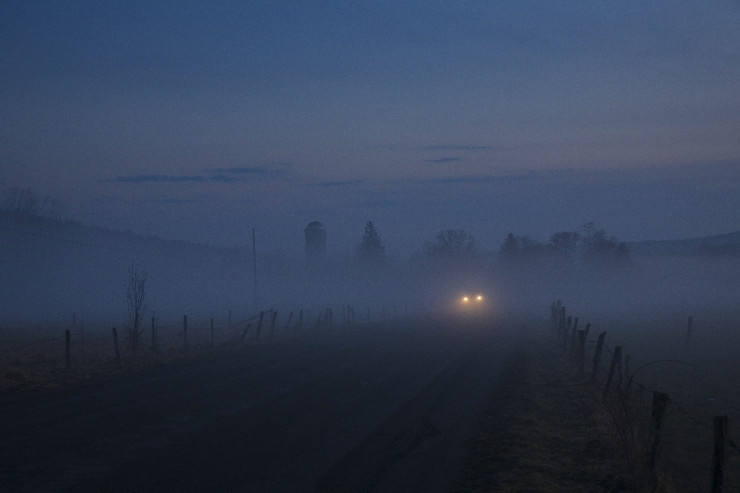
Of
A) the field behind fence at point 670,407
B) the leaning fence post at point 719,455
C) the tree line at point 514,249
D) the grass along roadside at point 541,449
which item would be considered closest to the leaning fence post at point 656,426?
the field behind fence at point 670,407

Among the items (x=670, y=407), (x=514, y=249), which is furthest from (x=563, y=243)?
(x=670, y=407)

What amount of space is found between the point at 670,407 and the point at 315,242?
103 meters

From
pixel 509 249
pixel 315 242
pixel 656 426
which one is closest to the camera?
pixel 656 426

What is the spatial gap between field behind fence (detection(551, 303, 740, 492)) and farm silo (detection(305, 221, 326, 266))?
8362 centimetres

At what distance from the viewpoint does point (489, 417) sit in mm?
13375

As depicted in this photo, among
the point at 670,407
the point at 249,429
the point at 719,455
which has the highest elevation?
the point at 719,455

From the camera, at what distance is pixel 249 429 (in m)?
11.8

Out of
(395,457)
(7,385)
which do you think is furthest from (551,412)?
(7,385)

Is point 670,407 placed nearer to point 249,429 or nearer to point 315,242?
point 249,429

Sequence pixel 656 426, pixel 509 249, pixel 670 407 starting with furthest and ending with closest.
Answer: pixel 509 249, pixel 670 407, pixel 656 426

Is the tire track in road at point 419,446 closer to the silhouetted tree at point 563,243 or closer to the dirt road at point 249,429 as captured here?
the dirt road at point 249,429

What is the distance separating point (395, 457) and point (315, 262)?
109755mm

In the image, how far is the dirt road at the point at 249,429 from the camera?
8.79 m

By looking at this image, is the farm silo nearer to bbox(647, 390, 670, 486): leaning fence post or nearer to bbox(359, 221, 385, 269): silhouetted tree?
bbox(359, 221, 385, 269): silhouetted tree
